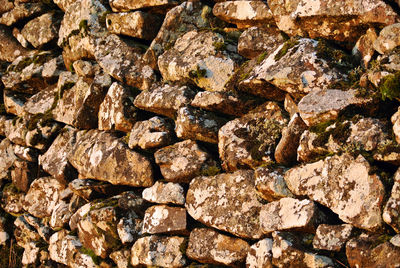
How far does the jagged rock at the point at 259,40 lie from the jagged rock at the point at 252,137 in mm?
739

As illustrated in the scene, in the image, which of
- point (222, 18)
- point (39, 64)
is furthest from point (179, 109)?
point (39, 64)

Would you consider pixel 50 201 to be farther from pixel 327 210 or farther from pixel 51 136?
pixel 327 210

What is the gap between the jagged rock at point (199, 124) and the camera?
221 inches

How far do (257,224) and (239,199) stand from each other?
0.38 m

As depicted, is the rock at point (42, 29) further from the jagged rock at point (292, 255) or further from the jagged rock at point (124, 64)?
the jagged rock at point (292, 255)

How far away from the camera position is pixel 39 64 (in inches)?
340

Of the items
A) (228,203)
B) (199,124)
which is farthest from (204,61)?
(228,203)

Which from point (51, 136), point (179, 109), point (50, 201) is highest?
point (179, 109)

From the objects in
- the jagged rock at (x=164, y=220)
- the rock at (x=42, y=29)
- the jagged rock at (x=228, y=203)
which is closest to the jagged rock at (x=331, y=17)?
the jagged rock at (x=228, y=203)

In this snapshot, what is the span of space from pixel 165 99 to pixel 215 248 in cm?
214

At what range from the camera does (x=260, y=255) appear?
187 inches

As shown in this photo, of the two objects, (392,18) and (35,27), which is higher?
(392,18)

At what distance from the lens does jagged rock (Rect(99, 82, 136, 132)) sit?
662 cm

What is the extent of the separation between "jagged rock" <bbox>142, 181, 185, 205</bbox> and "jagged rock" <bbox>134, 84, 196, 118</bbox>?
3.28ft
